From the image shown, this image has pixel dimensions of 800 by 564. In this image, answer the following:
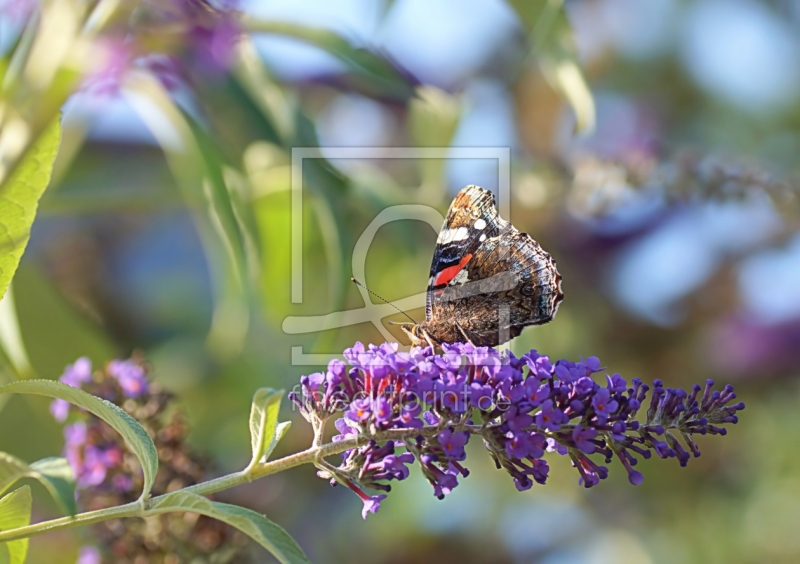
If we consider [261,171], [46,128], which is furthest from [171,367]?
[46,128]

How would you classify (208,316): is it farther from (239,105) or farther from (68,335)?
(239,105)

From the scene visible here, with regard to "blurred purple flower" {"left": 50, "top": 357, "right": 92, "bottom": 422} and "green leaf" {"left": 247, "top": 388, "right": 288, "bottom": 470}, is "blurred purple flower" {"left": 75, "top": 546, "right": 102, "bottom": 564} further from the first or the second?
"green leaf" {"left": 247, "top": 388, "right": 288, "bottom": 470}

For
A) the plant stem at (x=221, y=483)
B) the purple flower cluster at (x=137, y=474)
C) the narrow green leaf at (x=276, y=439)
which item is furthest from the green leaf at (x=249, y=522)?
the purple flower cluster at (x=137, y=474)

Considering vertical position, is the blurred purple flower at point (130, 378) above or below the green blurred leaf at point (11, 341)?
below

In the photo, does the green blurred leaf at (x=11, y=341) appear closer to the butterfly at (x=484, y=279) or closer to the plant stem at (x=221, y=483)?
the plant stem at (x=221, y=483)

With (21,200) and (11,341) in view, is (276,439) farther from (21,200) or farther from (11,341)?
(11,341)

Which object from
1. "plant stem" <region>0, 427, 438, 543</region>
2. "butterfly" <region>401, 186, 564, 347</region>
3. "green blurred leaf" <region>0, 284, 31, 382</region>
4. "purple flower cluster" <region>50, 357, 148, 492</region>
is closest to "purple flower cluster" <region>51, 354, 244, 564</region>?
"purple flower cluster" <region>50, 357, 148, 492</region>
